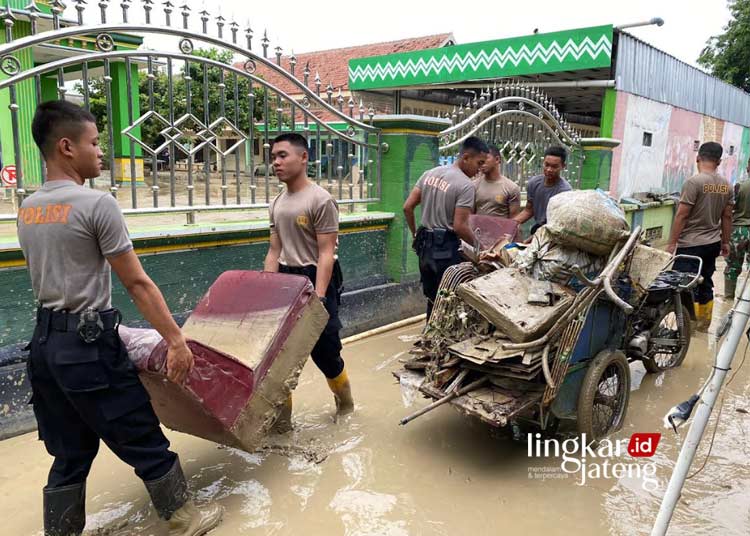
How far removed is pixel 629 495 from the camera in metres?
2.90

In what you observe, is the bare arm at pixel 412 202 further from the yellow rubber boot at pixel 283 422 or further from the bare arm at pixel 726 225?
the bare arm at pixel 726 225

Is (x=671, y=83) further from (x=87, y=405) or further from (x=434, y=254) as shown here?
(x=87, y=405)

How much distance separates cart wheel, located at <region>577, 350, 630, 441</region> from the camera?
3.09 m

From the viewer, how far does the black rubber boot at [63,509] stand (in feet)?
7.71

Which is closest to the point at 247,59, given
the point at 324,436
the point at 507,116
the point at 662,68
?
the point at 324,436

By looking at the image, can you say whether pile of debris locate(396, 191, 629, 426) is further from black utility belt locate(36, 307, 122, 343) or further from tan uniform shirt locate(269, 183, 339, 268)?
black utility belt locate(36, 307, 122, 343)

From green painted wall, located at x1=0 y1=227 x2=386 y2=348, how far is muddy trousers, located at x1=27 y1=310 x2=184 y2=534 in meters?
1.34

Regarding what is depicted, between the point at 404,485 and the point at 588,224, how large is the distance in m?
1.78

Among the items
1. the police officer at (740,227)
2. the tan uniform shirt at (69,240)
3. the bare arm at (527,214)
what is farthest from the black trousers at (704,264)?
the tan uniform shirt at (69,240)

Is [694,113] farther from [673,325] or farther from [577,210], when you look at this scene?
[577,210]

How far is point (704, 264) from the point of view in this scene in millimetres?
5492

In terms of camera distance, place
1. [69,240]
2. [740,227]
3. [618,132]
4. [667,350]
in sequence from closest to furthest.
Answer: [69,240] → [667,350] → [740,227] → [618,132]

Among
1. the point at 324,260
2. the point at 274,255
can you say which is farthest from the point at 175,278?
the point at 324,260

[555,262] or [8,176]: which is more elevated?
[8,176]
